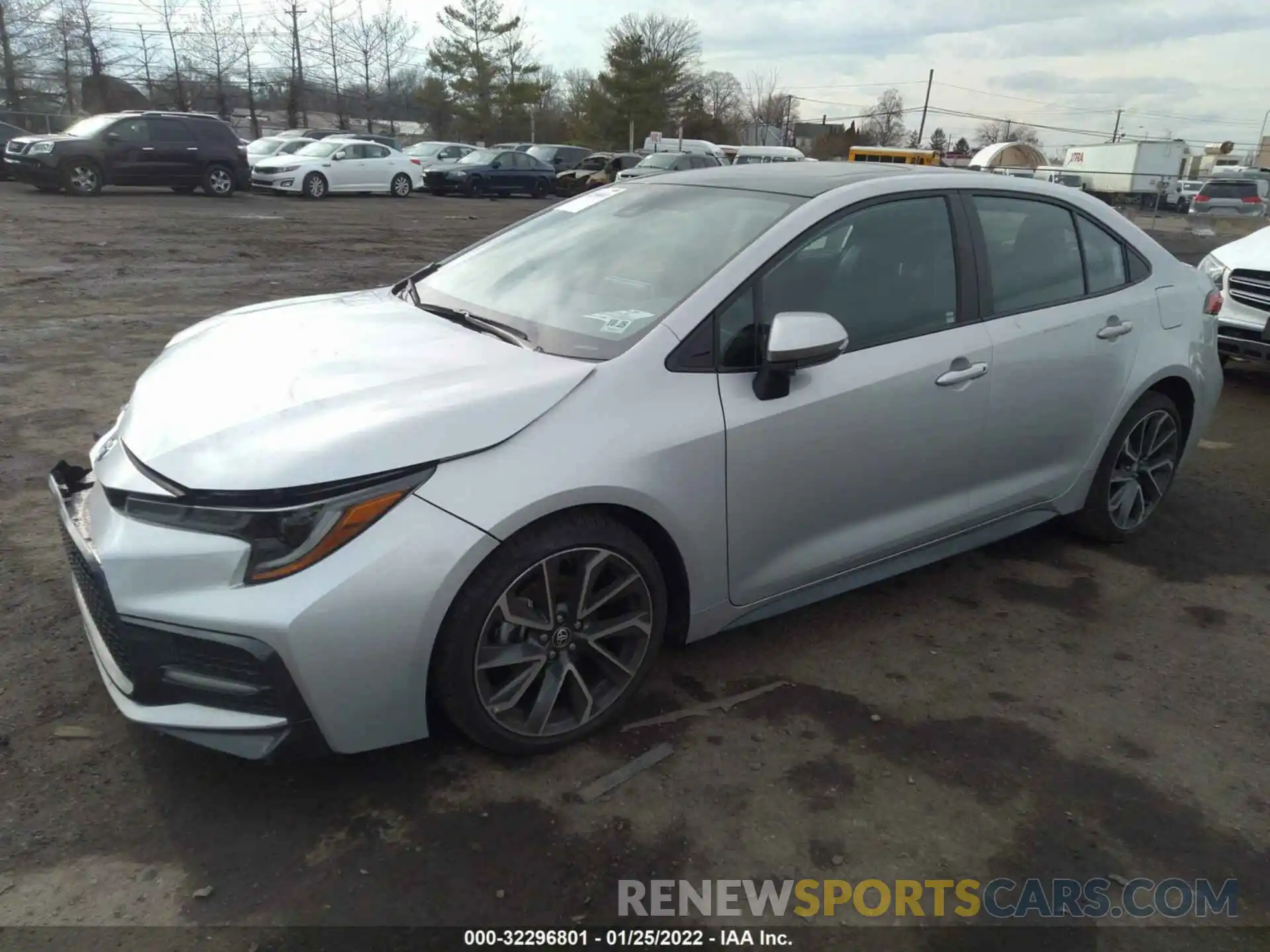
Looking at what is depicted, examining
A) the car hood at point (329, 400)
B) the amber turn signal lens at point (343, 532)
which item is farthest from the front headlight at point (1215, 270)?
the amber turn signal lens at point (343, 532)

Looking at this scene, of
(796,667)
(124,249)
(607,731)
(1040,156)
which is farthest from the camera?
(1040,156)

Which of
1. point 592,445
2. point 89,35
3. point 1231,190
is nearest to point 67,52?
point 89,35

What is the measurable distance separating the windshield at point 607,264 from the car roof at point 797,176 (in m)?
0.08

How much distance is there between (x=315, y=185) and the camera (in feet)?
75.3

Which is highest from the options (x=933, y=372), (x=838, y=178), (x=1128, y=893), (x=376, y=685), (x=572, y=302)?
(x=838, y=178)

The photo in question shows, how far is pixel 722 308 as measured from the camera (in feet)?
9.59

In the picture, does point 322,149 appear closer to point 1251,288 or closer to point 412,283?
point 1251,288

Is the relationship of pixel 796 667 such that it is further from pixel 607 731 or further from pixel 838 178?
pixel 838 178

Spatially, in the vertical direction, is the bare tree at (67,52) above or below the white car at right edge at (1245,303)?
above

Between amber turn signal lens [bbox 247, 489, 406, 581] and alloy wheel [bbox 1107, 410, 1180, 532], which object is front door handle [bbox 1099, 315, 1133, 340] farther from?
amber turn signal lens [bbox 247, 489, 406, 581]

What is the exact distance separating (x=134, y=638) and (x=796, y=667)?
2.09 meters

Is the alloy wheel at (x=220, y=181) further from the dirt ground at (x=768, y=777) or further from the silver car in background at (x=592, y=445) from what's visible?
the silver car in background at (x=592, y=445)

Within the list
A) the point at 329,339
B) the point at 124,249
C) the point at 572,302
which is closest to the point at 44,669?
the point at 329,339

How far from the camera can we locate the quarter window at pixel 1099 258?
4.00 m
